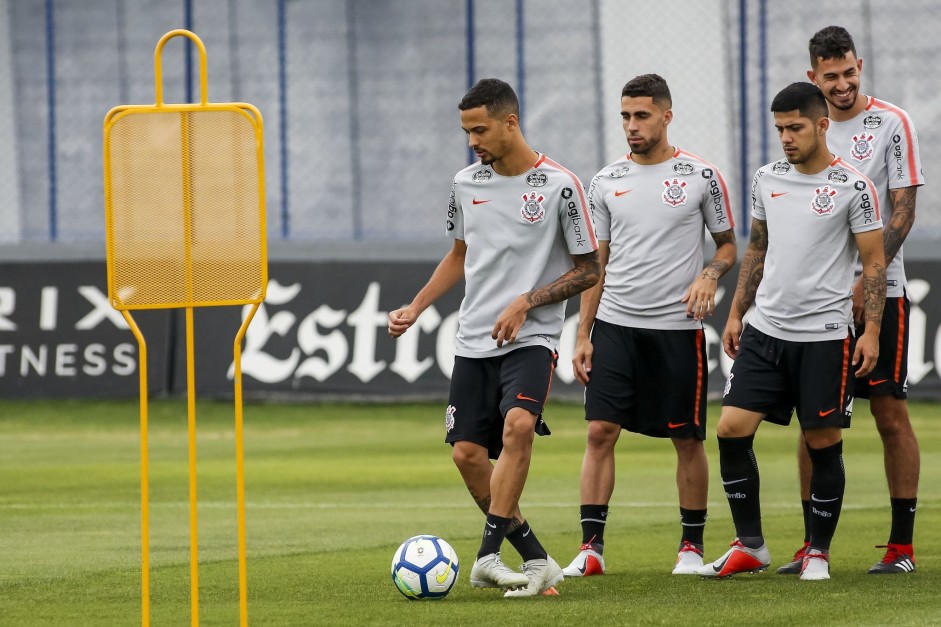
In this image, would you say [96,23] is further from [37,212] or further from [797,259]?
[797,259]

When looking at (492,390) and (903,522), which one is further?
(903,522)

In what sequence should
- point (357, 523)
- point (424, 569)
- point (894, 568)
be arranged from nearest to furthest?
point (424, 569)
point (894, 568)
point (357, 523)

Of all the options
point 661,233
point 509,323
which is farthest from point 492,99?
point 661,233

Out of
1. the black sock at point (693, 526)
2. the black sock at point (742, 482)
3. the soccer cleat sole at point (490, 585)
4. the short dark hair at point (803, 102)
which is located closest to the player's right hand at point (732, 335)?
the black sock at point (742, 482)

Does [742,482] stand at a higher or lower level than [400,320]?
lower

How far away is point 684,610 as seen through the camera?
6.41 m

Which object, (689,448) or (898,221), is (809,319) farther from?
(689,448)

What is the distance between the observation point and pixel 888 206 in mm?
7824

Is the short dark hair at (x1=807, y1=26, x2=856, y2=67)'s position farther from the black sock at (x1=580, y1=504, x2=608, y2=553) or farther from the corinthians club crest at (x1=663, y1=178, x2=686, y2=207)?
the black sock at (x1=580, y1=504, x2=608, y2=553)

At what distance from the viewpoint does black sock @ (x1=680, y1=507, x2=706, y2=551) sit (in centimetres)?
784

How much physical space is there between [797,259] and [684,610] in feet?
5.90

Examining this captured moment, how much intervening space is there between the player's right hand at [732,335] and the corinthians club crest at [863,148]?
0.98 metres

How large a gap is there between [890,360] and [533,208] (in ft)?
6.12

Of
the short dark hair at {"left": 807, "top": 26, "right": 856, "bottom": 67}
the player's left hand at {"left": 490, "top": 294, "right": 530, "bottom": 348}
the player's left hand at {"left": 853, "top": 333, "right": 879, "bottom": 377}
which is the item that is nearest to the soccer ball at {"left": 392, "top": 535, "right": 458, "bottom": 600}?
the player's left hand at {"left": 490, "top": 294, "right": 530, "bottom": 348}
